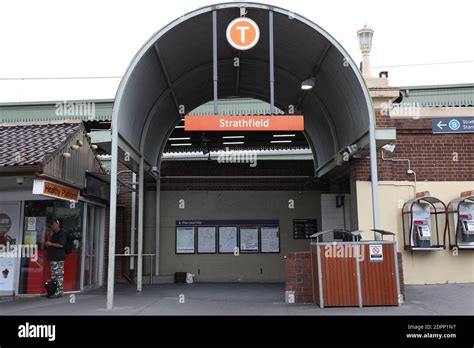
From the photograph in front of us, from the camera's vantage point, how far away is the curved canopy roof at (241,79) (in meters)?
10.2

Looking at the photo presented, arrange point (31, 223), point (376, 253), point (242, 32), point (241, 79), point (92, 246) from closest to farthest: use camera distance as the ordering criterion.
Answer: point (376, 253)
point (242, 32)
point (31, 223)
point (92, 246)
point (241, 79)

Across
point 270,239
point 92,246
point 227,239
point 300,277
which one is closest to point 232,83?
point 227,239

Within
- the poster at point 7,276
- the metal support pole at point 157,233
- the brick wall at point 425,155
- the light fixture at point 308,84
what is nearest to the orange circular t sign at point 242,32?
the light fixture at point 308,84

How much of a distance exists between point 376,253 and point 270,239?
6.67m

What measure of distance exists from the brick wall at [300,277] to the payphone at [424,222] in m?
2.33

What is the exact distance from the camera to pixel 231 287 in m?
13.7

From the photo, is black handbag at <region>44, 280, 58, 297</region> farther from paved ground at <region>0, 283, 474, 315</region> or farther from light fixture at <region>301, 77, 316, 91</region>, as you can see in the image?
light fixture at <region>301, 77, 316, 91</region>

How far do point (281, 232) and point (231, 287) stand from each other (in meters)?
2.96

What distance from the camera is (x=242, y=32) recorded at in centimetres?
1048

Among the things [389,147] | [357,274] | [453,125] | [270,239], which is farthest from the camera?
[270,239]

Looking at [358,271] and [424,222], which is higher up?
[424,222]

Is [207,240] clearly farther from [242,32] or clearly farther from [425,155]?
[242,32]

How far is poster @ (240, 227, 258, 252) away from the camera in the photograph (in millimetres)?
15688
